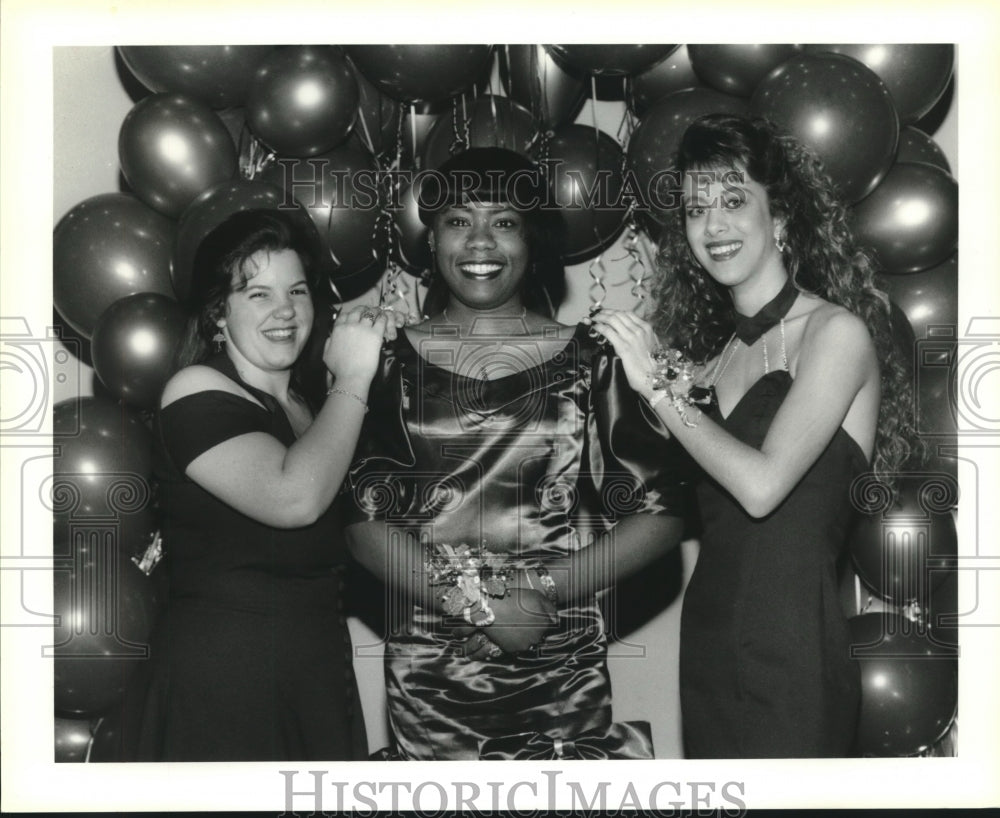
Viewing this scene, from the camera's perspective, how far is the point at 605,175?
7.79ft

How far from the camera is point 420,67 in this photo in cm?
230

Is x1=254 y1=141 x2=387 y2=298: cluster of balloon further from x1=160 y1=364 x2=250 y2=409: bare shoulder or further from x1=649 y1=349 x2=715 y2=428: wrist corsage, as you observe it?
x1=649 y1=349 x2=715 y2=428: wrist corsage

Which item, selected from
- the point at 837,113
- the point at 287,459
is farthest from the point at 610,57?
the point at 287,459

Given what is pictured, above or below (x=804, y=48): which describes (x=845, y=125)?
below

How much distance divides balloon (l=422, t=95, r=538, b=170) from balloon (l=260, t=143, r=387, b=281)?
149 millimetres

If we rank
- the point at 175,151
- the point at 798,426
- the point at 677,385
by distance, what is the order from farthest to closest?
the point at 175,151 < the point at 677,385 < the point at 798,426

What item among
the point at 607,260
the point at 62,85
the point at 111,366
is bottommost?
the point at 111,366

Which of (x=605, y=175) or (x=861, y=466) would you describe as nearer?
(x=861, y=466)

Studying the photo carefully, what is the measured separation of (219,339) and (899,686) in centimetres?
166

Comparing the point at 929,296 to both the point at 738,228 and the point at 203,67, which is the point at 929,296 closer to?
the point at 738,228

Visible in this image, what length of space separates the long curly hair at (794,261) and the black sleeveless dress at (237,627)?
934 mm
